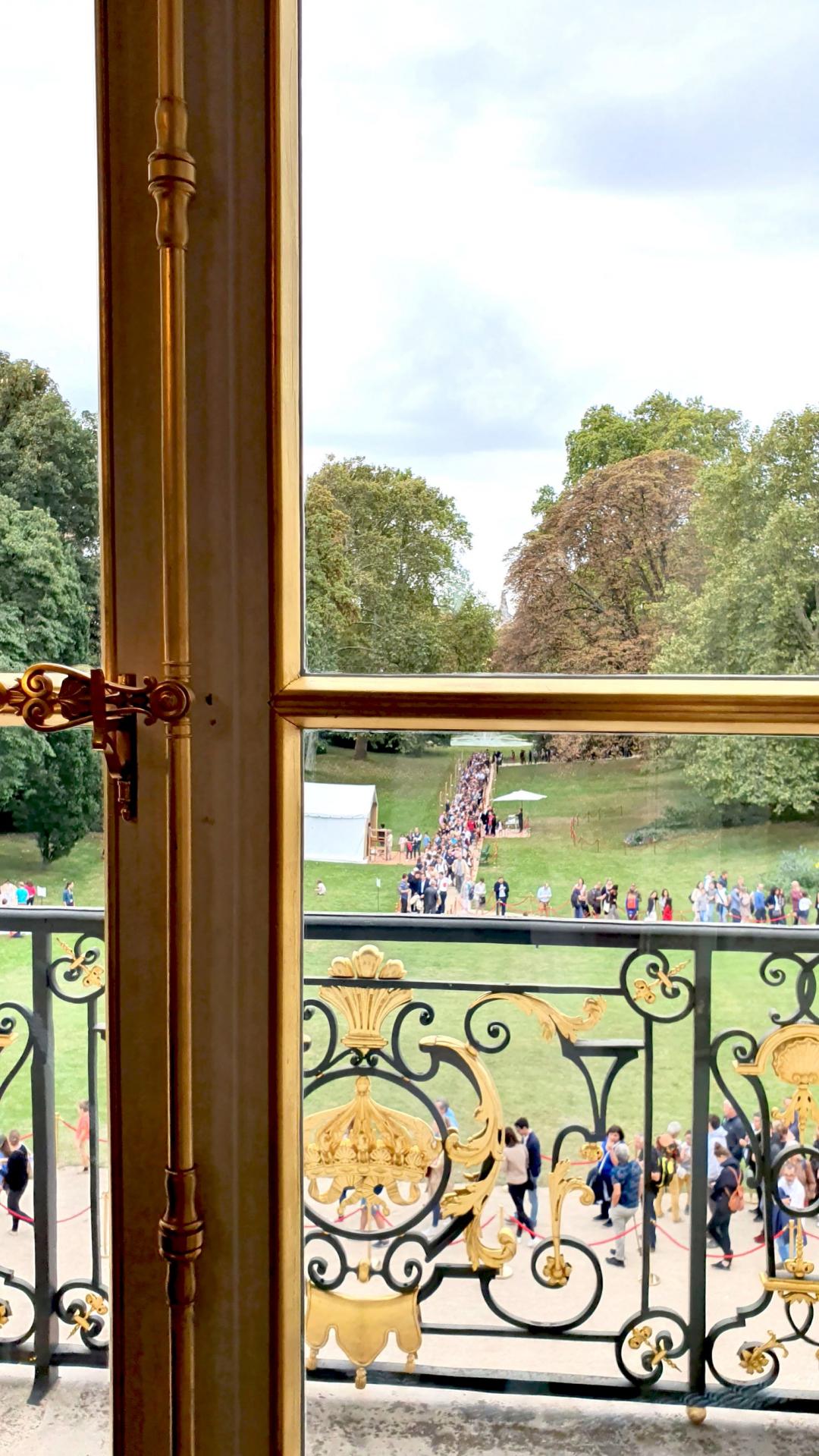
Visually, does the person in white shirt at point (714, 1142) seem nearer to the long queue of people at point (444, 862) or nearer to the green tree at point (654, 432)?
the long queue of people at point (444, 862)

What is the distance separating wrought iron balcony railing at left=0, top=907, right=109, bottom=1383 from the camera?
1.05 metres

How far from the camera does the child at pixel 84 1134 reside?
3.43 ft

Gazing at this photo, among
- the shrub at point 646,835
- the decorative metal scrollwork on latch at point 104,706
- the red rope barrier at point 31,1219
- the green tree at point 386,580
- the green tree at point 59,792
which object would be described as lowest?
the red rope barrier at point 31,1219

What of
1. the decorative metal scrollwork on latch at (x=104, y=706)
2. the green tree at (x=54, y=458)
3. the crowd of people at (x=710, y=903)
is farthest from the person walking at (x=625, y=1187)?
the green tree at (x=54, y=458)

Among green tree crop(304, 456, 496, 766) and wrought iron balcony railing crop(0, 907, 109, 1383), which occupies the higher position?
green tree crop(304, 456, 496, 766)

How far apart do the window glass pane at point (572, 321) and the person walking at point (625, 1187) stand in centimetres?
50

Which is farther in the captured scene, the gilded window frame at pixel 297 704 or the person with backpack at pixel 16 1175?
the person with backpack at pixel 16 1175

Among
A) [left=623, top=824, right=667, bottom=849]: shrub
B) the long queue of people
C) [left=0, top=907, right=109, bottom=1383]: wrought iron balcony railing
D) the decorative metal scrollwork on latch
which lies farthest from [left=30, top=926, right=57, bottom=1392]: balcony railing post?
[left=623, top=824, right=667, bottom=849]: shrub

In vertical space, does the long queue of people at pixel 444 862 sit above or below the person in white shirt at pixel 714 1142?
above

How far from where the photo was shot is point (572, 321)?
3.23ft

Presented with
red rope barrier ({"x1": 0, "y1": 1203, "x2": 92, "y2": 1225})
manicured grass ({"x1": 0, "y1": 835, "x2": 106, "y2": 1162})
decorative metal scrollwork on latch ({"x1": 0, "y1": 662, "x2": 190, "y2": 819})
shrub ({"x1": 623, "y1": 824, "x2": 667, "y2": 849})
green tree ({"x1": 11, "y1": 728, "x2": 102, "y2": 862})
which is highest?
decorative metal scrollwork on latch ({"x1": 0, "y1": 662, "x2": 190, "y2": 819})

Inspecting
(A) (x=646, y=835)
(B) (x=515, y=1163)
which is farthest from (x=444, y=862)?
(B) (x=515, y=1163)

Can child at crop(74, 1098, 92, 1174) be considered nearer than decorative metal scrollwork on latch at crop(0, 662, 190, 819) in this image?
No

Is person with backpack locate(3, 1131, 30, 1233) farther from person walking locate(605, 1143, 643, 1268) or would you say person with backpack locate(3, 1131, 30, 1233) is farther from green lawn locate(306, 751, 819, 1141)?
person walking locate(605, 1143, 643, 1268)
